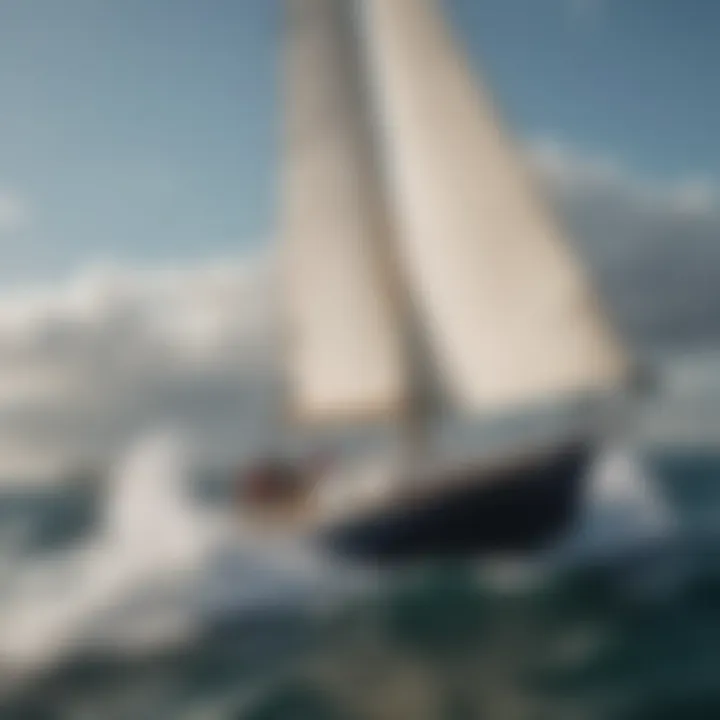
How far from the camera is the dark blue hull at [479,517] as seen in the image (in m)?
2.01

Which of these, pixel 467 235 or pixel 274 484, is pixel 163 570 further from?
pixel 467 235

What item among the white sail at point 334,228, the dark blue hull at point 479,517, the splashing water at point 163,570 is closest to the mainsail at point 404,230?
the white sail at point 334,228

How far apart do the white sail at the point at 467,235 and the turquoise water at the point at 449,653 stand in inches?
14.4

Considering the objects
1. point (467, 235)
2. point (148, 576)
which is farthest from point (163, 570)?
point (467, 235)

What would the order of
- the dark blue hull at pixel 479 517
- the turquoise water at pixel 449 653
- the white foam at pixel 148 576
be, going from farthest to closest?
the dark blue hull at pixel 479 517 < the white foam at pixel 148 576 < the turquoise water at pixel 449 653

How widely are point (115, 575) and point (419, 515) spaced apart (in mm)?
629

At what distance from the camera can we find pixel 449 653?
1.83 m

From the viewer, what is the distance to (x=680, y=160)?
6.29 feet

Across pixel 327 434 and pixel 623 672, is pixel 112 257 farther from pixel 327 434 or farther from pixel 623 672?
pixel 623 672

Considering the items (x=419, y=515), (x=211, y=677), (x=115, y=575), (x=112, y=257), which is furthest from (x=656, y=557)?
(x=112, y=257)

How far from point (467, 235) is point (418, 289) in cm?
16

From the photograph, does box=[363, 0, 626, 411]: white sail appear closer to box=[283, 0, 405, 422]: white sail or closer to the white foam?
box=[283, 0, 405, 422]: white sail

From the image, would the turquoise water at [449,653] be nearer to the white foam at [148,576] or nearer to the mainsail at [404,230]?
the white foam at [148,576]

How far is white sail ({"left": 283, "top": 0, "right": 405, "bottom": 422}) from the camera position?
207 cm
